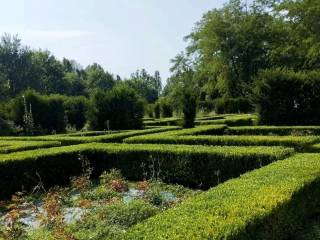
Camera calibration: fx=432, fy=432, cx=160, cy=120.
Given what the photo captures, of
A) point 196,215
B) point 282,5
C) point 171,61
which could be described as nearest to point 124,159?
point 196,215

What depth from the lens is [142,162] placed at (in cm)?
1023

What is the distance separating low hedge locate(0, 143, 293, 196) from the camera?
9156 mm

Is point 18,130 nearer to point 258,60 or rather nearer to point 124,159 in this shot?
point 124,159

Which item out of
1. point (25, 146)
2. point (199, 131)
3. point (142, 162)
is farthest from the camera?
point (199, 131)

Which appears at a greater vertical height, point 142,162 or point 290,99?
point 290,99

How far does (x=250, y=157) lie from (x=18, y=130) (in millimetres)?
15690

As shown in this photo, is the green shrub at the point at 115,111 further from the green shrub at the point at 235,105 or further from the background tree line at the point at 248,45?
the green shrub at the point at 235,105

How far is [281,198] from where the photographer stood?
16.6ft

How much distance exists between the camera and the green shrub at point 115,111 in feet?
66.9

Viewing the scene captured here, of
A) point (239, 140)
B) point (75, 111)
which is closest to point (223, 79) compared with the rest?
point (75, 111)

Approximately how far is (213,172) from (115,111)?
11643 millimetres

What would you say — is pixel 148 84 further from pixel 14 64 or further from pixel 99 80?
pixel 14 64

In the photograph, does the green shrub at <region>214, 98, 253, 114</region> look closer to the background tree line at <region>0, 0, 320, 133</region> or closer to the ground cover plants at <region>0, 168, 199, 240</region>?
the background tree line at <region>0, 0, 320, 133</region>

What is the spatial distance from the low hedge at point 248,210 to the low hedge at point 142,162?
2.20 meters
